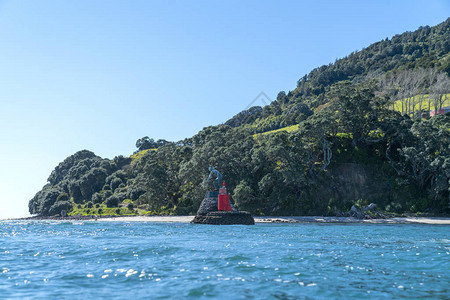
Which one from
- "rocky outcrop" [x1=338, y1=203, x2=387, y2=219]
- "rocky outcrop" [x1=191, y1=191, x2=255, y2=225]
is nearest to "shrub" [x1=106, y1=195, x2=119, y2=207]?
"rocky outcrop" [x1=191, y1=191, x2=255, y2=225]

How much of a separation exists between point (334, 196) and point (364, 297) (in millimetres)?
61997

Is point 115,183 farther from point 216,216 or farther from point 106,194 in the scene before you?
point 216,216

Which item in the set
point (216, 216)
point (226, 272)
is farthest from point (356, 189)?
point (226, 272)

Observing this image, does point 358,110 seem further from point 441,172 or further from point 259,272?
point 259,272

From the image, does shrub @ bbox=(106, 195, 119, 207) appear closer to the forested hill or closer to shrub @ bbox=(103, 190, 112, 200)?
the forested hill

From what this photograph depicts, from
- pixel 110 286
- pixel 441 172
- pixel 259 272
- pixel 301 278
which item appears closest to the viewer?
pixel 110 286

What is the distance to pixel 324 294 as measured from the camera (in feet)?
43.4

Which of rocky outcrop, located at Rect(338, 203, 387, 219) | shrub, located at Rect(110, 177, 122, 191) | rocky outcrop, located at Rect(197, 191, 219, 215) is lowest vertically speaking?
rocky outcrop, located at Rect(338, 203, 387, 219)

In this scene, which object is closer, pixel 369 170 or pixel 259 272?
pixel 259 272

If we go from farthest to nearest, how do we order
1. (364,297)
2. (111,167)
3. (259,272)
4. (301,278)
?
1. (111,167)
2. (259,272)
3. (301,278)
4. (364,297)

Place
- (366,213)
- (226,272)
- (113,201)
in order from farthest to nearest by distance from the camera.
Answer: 1. (113,201)
2. (366,213)
3. (226,272)

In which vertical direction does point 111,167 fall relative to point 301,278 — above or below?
above

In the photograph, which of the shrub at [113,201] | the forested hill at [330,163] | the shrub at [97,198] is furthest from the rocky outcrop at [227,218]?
the shrub at [97,198]

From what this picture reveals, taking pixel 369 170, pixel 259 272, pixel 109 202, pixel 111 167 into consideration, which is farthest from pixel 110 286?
pixel 111 167
